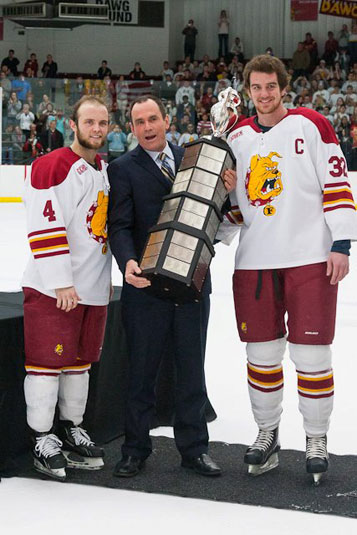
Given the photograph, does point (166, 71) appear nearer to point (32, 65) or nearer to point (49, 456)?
point (32, 65)

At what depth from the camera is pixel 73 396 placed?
3402mm

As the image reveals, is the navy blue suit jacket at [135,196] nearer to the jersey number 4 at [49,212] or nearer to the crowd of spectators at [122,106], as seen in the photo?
the jersey number 4 at [49,212]

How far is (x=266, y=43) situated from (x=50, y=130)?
9793 mm

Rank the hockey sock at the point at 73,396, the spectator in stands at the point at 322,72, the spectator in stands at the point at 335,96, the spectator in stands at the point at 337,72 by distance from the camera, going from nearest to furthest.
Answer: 1. the hockey sock at the point at 73,396
2. the spectator in stands at the point at 335,96
3. the spectator in stands at the point at 322,72
4. the spectator in stands at the point at 337,72

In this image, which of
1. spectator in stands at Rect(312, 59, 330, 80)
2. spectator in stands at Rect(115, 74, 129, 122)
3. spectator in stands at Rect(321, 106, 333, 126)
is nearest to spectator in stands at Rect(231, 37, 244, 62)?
spectator in stands at Rect(312, 59, 330, 80)

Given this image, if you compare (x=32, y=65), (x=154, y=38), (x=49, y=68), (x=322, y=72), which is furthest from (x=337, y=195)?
(x=154, y=38)

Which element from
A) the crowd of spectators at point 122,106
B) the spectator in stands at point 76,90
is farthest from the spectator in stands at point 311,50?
the spectator in stands at point 76,90

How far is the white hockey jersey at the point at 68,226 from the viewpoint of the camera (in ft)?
10.5

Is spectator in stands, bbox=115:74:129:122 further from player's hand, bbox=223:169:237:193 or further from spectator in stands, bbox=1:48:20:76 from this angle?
player's hand, bbox=223:169:237:193

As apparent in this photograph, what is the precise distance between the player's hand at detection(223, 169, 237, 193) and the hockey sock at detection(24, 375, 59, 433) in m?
0.87

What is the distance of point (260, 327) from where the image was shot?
3.31 meters

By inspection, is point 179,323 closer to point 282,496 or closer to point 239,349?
point 282,496

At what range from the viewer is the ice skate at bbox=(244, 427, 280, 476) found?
3.33m

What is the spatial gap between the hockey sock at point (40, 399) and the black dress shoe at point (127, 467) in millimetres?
279
